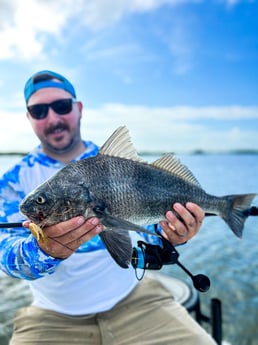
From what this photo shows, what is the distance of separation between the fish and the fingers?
0.16ft

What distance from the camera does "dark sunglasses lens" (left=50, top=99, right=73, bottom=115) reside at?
11.5 feet

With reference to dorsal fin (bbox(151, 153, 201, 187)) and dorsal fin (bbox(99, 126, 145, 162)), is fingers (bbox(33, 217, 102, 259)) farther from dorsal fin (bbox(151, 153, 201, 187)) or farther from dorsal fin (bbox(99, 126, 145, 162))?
dorsal fin (bbox(151, 153, 201, 187))

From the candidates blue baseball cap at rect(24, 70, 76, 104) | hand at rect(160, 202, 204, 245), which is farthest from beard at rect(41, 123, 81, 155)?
hand at rect(160, 202, 204, 245)

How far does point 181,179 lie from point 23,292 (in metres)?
4.89

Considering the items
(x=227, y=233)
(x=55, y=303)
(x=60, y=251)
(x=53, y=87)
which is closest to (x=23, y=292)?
(x=55, y=303)

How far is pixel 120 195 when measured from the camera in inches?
86.4

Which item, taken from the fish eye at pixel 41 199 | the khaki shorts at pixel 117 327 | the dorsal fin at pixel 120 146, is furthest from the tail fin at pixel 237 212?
the fish eye at pixel 41 199

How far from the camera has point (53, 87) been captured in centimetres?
361

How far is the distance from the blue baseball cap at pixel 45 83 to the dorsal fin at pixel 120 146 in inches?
62.0

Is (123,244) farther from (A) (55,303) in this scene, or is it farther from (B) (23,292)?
(B) (23,292)

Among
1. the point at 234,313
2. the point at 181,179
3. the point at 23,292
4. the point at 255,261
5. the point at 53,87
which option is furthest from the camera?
the point at 255,261

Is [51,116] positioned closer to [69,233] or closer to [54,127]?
[54,127]

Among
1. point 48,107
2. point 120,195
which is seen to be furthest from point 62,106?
point 120,195

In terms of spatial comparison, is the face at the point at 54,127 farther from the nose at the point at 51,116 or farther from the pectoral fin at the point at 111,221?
the pectoral fin at the point at 111,221
